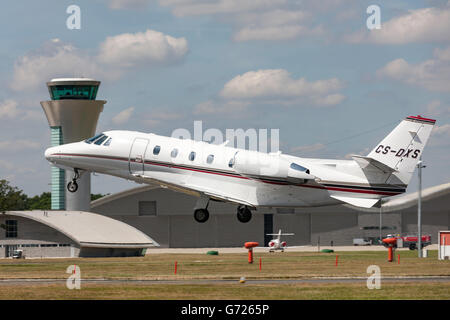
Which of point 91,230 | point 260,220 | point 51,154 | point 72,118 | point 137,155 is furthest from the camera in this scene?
point 72,118

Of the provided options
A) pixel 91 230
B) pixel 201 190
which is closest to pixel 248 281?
pixel 201 190

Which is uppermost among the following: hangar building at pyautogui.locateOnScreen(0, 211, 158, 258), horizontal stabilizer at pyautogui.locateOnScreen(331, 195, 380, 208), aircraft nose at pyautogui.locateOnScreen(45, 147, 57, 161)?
aircraft nose at pyautogui.locateOnScreen(45, 147, 57, 161)

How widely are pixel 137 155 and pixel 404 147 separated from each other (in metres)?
13.8

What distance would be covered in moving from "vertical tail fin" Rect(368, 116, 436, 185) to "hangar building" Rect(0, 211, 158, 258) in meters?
59.2

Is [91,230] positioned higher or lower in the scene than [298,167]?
lower

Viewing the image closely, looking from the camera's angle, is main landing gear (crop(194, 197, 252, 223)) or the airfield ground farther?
main landing gear (crop(194, 197, 252, 223))

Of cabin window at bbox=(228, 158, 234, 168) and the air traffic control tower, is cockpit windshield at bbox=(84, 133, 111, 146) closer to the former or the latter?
cabin window at bbox=(228, 158, 234, 168)

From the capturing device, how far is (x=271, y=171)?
146 ft

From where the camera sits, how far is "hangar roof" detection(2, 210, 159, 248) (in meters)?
100

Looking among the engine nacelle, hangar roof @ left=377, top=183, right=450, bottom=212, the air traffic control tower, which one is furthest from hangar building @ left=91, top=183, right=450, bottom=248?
the engine nacelle

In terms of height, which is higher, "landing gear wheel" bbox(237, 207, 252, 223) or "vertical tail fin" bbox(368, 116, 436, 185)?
"vertical tail fin" bbox(368, 116, 436, 185)

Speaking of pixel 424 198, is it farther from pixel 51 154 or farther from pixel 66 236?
pixel 51 154

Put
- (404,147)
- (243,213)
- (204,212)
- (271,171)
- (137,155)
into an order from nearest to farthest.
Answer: (404,147), (271,171), (137,155), (204,212), (243,213)
